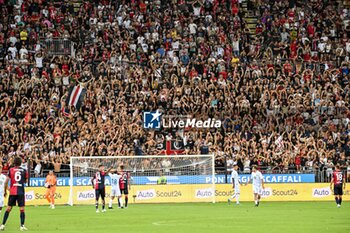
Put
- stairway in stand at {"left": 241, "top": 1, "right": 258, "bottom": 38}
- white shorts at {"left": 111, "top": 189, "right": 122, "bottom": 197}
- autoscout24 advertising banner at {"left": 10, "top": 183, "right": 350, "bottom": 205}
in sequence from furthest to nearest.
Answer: stairway in stand at {"left": 241, "top": 1, "right": 258, "bottom": 38} < autoscout24 advertising banner at {"left": 10, "top": 183, "right": 350, "bottom": 205} < white shorts at {"left": 111, "top": 189, "right": 122, "bottom": 197}

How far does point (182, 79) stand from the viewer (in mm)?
54969

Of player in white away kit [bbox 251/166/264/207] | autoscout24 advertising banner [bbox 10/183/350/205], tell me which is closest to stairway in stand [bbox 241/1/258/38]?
autoscout24 advertising banner [bbox 10/183/350/205]

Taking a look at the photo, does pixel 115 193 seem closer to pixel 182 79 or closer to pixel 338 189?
pixel 338 189

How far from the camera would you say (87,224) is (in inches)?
1270

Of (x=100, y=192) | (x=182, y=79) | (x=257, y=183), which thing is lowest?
(x=100, y=192)

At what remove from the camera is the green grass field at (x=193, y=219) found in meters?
29.4

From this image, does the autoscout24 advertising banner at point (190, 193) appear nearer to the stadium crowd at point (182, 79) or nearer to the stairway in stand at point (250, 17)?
the stadium crowd at point (182, 79)

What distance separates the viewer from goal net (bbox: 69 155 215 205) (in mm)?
47719

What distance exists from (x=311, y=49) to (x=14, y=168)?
34.9m

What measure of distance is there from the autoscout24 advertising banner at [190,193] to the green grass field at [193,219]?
355 centimetres

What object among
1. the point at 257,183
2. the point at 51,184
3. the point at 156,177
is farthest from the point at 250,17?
the point at 51,184

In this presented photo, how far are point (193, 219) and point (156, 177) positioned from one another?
48.7 ft

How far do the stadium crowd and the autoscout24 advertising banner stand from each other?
1.32 meters

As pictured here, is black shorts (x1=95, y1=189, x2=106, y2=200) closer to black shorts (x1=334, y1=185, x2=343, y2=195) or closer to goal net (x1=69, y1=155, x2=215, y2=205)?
goal net (x1=69, y1=155, x2=215, y2=205)
